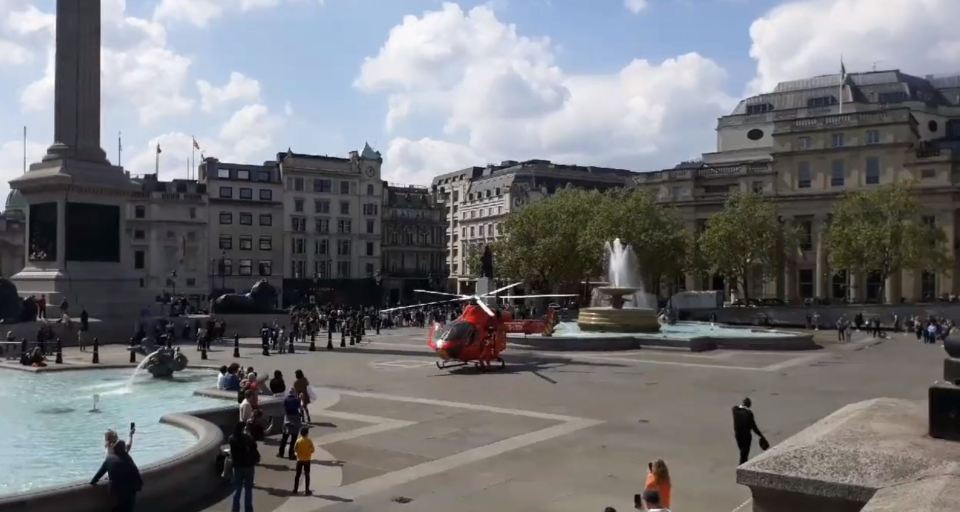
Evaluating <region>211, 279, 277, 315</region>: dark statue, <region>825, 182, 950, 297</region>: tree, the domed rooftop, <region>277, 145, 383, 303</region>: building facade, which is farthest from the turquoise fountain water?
the domed rooftop

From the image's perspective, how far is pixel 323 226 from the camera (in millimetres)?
98312

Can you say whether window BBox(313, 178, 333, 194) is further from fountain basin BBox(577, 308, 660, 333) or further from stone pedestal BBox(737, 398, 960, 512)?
stone pedestal BBox(737, 398, 960, 512)

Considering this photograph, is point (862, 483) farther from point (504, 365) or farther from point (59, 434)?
point (504, 365)

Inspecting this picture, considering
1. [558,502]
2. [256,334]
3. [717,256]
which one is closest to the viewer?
[558,502]

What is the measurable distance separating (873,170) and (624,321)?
4066cm

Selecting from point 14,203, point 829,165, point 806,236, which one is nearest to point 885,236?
point 829,165

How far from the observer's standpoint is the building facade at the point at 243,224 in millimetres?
91312

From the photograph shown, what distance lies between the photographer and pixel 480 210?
113 m

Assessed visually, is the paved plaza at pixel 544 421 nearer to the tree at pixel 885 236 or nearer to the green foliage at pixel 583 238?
the tree at pixel 885 236

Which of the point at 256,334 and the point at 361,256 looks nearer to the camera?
the point at 256,334

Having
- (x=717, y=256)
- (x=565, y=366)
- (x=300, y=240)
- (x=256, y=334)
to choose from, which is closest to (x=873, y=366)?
(x=565, y=366)

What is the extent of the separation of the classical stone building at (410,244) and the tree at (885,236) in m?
55.6

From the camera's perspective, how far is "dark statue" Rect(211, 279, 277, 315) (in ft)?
156

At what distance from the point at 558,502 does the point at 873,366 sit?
81.7ft
